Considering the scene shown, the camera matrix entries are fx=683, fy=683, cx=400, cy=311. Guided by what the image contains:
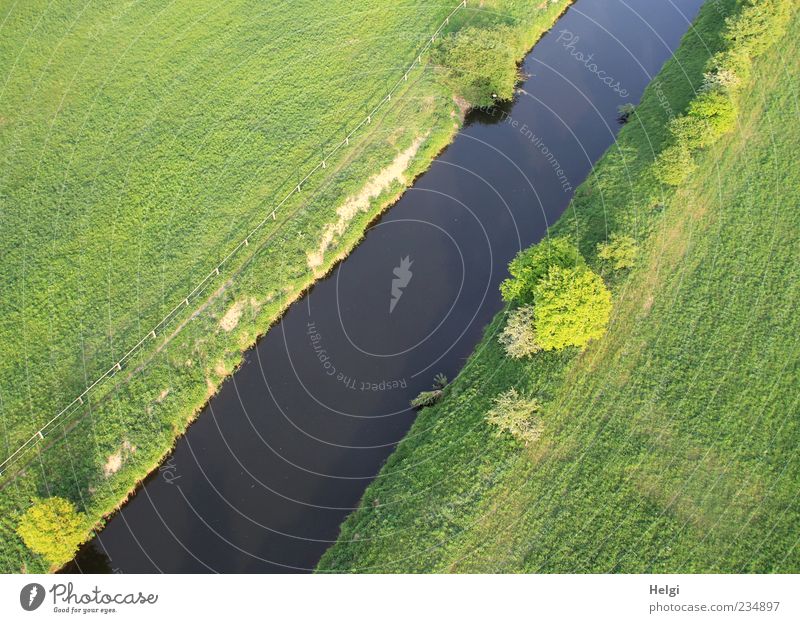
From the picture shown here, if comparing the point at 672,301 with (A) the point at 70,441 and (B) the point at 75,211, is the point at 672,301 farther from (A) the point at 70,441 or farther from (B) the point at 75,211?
(B) the point at 75,211

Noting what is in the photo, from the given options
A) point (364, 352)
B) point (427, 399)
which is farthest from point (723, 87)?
point (364, 352)

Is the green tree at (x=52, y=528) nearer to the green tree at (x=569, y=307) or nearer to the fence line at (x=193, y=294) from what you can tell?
the fence line at (x=193, y=294)

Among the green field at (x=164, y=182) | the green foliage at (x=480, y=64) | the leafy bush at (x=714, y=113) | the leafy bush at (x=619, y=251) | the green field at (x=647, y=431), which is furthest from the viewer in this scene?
the green foliage at (x=480, y=64)

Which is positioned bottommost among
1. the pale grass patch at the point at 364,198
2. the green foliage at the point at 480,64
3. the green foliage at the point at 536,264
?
the green foliage at the point at 536,264

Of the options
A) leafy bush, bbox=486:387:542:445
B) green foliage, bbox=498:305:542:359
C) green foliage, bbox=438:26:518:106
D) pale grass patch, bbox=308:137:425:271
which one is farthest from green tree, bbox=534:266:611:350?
green foliage, bbox=438:26:518:106

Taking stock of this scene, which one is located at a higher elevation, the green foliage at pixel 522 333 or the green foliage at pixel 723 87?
the green foliage at pixel 723 87

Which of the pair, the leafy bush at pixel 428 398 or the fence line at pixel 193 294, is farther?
the leafy bush at pixel 428 398

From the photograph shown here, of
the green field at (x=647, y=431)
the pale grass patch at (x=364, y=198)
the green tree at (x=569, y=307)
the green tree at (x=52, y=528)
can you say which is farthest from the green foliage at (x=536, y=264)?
the green tree at (x=52, y=528)

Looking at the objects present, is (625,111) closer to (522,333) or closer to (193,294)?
(522,333)
